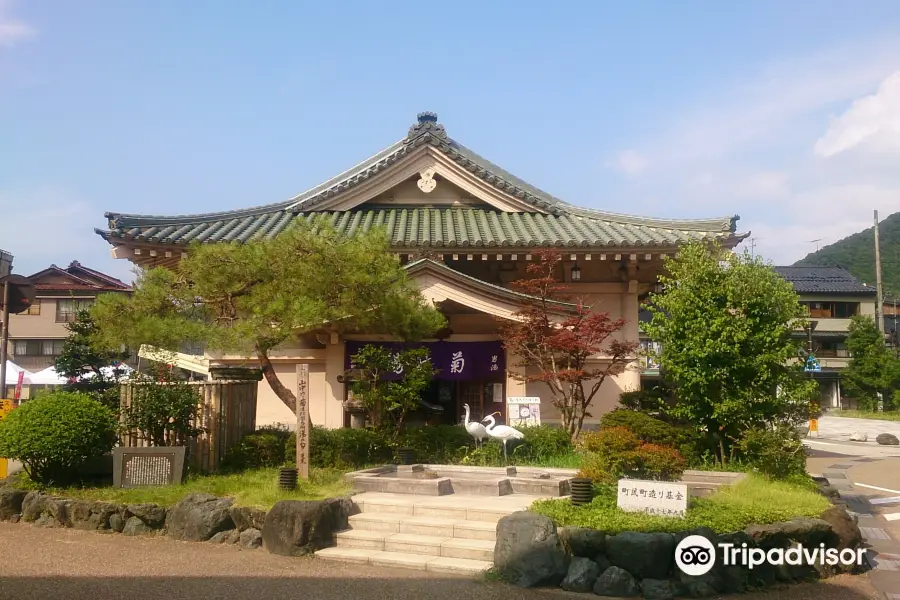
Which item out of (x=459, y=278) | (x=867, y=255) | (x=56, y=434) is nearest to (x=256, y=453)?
(x=56, y=434)

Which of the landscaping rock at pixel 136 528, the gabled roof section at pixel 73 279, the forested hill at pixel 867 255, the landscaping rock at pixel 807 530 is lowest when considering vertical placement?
the landscaping rock at pixel 136 528

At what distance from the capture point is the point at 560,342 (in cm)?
1285

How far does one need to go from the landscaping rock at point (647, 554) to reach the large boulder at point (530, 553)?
2.04ft

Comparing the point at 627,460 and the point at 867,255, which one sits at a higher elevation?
the point at 867,255

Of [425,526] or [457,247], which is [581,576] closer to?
[425,526]

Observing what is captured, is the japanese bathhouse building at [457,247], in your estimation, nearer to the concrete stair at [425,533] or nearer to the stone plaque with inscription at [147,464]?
the stone plaque with inscription at [147,464]

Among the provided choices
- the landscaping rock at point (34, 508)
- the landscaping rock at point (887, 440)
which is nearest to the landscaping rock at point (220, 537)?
the landscaping rock at point (34, 508)

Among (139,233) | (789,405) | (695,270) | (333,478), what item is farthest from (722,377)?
(139,233)

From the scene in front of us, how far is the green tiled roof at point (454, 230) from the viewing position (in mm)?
15250

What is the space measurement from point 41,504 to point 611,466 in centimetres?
805

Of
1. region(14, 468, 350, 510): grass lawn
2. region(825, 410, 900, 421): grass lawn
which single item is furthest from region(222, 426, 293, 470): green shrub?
region(825, 410, 900, 421): grass lawn

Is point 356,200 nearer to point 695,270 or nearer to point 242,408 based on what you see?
point 242,408

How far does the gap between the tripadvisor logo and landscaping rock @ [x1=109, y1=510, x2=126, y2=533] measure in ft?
23.8

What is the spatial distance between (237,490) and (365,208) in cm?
928
